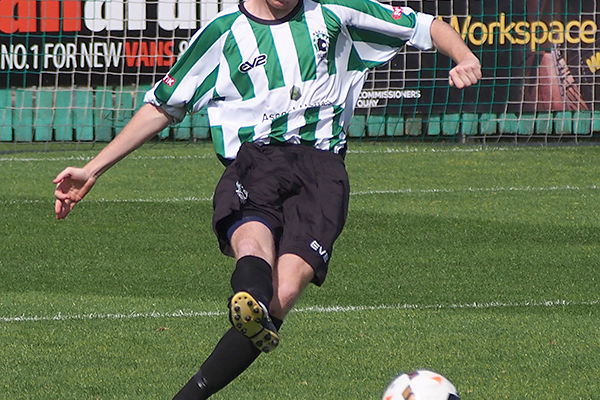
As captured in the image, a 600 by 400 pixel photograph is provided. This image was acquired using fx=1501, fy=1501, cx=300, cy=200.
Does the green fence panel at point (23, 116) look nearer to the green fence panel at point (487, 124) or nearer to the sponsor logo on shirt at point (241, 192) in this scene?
the green fence panel at point (487, 124)

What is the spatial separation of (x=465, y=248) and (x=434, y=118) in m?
8.15

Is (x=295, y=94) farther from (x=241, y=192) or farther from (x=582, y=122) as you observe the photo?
(x=582, y=122)

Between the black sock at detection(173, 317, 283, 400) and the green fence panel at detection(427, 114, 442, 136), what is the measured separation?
1341cm

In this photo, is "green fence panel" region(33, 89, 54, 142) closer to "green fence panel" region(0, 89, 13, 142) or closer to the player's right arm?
"green fence panel" region(0, 89, 13, 142)

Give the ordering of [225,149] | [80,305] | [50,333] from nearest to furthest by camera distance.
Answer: [225,149] → [50,333] → [80,305]

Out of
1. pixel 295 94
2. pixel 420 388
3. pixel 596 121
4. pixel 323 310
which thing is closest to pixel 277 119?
pixel 295 94

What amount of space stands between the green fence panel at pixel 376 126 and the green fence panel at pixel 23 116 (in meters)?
4.19

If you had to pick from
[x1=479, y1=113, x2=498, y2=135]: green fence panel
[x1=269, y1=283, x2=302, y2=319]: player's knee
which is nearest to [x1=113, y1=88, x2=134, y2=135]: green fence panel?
[x1=479, y1=113, x2=498, y2=135]: green fence panel

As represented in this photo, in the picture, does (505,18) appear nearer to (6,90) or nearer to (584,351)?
(6,90)

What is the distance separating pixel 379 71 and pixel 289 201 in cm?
1309

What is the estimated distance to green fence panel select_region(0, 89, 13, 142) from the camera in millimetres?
18328

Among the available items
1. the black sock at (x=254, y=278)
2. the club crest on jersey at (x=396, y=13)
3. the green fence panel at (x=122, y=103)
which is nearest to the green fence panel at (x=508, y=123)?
the green fence panel at (x=122, y=103)

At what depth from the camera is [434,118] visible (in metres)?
18.8

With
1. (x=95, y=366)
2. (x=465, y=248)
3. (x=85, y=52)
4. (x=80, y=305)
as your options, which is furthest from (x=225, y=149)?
(x=85, y=52)
